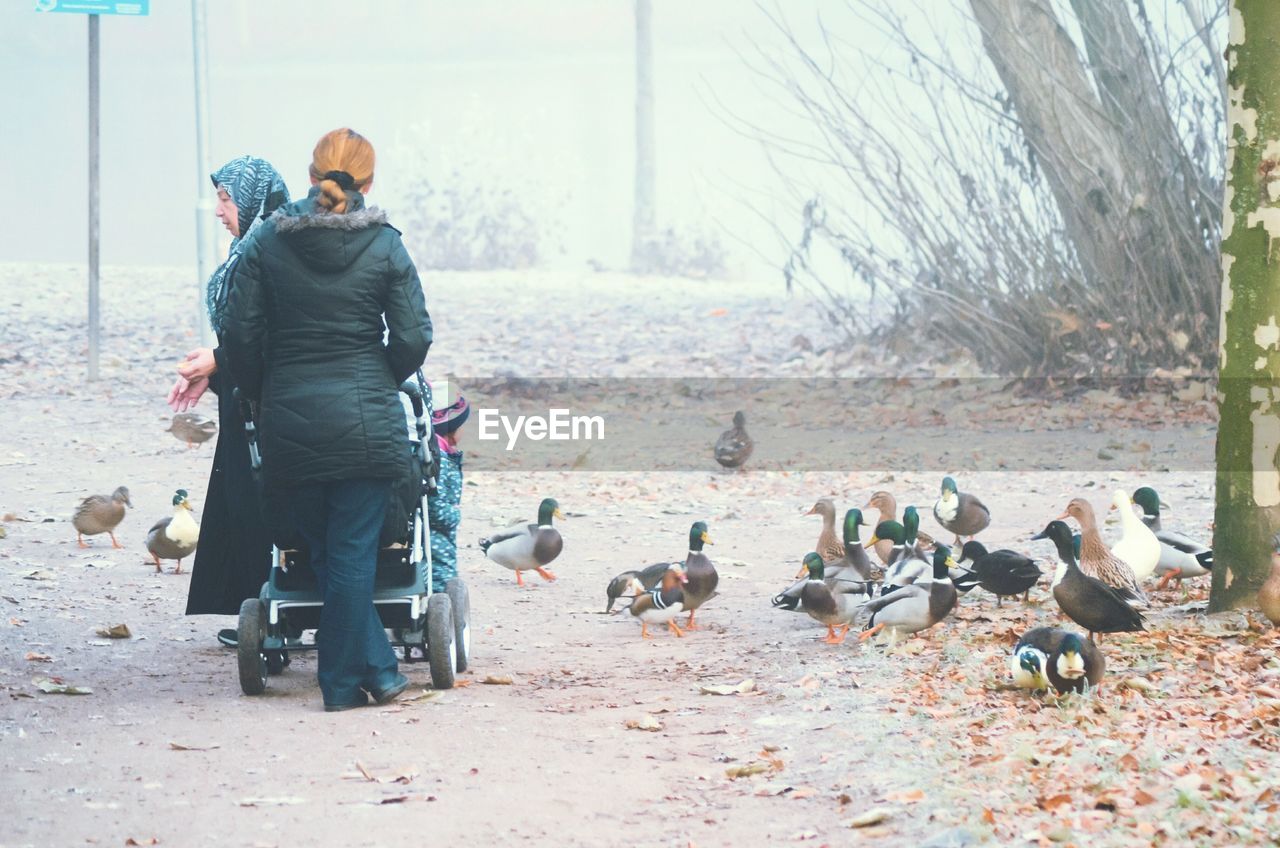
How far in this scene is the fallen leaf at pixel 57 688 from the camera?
6.52m

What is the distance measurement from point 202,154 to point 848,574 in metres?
9.64

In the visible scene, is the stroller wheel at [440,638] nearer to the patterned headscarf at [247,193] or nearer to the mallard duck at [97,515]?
the patterned headscarf at [247,193]

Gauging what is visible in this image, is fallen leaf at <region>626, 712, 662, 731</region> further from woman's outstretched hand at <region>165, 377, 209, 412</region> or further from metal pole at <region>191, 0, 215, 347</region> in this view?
metal pole at <region>191, 0, 215, 347</region>

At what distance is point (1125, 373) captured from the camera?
15.5 metres

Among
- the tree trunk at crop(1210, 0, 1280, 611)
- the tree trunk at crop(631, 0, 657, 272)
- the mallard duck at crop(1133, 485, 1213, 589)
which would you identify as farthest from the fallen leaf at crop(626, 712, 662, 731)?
the tree trunk at crop(631, 0, 657, 272)

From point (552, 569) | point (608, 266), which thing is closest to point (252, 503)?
point (552, 569)

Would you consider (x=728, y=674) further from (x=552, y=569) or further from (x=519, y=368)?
(x=519, y=368)

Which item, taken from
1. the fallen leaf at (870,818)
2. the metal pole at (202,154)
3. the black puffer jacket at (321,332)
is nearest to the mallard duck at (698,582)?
the black puffer jacket at (321,332)

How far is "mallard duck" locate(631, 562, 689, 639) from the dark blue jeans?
204 centimetres

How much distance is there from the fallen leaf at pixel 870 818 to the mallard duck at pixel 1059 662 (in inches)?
53.5

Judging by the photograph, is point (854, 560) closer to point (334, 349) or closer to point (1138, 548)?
point (1138, 548)

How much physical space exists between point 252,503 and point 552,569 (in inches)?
133

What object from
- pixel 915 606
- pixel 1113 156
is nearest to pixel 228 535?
pixel 915 606

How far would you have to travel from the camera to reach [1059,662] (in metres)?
5.88
